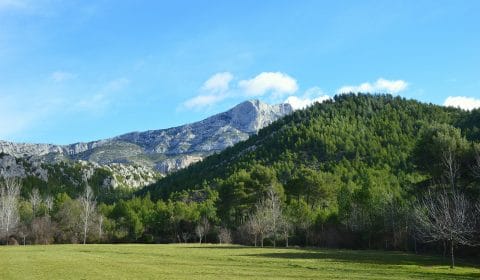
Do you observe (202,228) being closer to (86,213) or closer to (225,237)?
(225,237)

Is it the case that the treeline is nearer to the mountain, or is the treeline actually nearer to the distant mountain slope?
the mountain

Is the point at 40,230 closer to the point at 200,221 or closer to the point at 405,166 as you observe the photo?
the point at 200,221

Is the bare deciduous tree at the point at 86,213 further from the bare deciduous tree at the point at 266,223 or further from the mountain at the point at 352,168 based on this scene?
the bare deciduous tree at the point at 266,223

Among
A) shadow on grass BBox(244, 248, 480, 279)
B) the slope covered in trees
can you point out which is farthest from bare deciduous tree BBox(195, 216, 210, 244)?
shadow on grass BBox(244, 248, 480, 279)

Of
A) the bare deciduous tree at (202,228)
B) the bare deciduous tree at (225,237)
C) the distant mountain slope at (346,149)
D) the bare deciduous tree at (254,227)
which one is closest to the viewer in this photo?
the bare deciduous tree at (254,227)

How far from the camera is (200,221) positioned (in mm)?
109812

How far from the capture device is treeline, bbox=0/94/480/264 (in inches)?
2454

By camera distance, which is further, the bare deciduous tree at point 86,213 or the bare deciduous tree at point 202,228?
the bare deciduous tree at point 202,228

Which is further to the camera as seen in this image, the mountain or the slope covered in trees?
the slope covered in trees

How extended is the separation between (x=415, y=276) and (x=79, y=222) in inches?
3623

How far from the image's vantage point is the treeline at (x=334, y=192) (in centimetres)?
6234

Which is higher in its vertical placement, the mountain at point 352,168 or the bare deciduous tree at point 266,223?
the mountain at point 352,168

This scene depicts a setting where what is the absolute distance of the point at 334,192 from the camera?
108625mm

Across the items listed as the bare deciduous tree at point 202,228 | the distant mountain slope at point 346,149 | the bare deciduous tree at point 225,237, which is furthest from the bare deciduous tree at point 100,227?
the distant mountain slope at point 346,149
